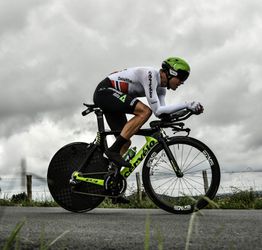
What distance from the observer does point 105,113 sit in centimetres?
632

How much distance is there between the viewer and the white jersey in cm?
575

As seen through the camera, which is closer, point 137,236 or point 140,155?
point 137,236

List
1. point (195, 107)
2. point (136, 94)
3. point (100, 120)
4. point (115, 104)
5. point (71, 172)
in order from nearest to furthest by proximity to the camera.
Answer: point (195, 107) < point (115, 104) < point (136, 94) < point (100, 120) < point (71, 172)

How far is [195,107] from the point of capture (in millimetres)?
5676

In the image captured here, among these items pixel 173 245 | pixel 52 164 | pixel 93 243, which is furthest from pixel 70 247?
pixel 52 164

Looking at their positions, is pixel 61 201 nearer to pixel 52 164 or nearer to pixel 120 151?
pixel 52 164

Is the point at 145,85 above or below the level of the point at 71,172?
above

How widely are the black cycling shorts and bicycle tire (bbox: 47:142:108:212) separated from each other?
0.50 m

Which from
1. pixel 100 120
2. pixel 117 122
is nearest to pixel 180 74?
pixel 117 122

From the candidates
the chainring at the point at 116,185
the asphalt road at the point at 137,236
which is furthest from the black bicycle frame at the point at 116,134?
the asphalt road at the point at 137,236

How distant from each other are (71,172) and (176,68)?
84.8 inches

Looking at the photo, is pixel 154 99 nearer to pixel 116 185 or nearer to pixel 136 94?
pixel 136 94

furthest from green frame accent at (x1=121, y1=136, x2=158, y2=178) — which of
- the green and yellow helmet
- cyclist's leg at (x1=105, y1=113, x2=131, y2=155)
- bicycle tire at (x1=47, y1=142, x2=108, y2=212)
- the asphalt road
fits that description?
the asphalt road

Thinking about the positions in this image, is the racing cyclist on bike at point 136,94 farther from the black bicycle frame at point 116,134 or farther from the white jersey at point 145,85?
the black bicycle frame at point 116,134
